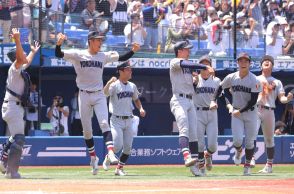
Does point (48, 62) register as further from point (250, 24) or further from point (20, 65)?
point (20, 65)

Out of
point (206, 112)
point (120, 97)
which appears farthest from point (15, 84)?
point (206, 112)

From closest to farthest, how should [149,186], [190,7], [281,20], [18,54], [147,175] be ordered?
[149,186]
[18,54]
[147,175]
[190,7]
[281,20]

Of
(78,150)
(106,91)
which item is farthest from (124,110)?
(78,150)

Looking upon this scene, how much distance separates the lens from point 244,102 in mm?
14023

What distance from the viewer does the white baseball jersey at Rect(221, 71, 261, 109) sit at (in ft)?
45.7

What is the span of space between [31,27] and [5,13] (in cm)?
64

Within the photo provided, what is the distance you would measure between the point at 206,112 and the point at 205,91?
1.38 ft

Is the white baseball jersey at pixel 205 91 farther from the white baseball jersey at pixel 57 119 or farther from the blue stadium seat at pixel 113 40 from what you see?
Answer: the white baseball jersey at pixel 57 119

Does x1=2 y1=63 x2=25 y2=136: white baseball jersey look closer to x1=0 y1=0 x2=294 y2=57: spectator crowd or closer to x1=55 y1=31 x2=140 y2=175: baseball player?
x1=55 y1=31 x2=140 y2=175: baseball player

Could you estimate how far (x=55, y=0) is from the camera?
2130cm

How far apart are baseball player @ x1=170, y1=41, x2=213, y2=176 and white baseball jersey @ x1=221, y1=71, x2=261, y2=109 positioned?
917mm

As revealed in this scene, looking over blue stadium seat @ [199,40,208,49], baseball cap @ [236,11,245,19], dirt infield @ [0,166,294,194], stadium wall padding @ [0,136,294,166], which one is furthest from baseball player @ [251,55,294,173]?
baseball cap @ [236,11,245,19]

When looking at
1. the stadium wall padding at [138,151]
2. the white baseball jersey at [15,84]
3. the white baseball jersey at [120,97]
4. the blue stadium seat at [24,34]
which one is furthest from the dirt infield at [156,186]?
the blue stadium seat at [24,34]

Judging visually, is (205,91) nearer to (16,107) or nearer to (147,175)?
(147,175)
